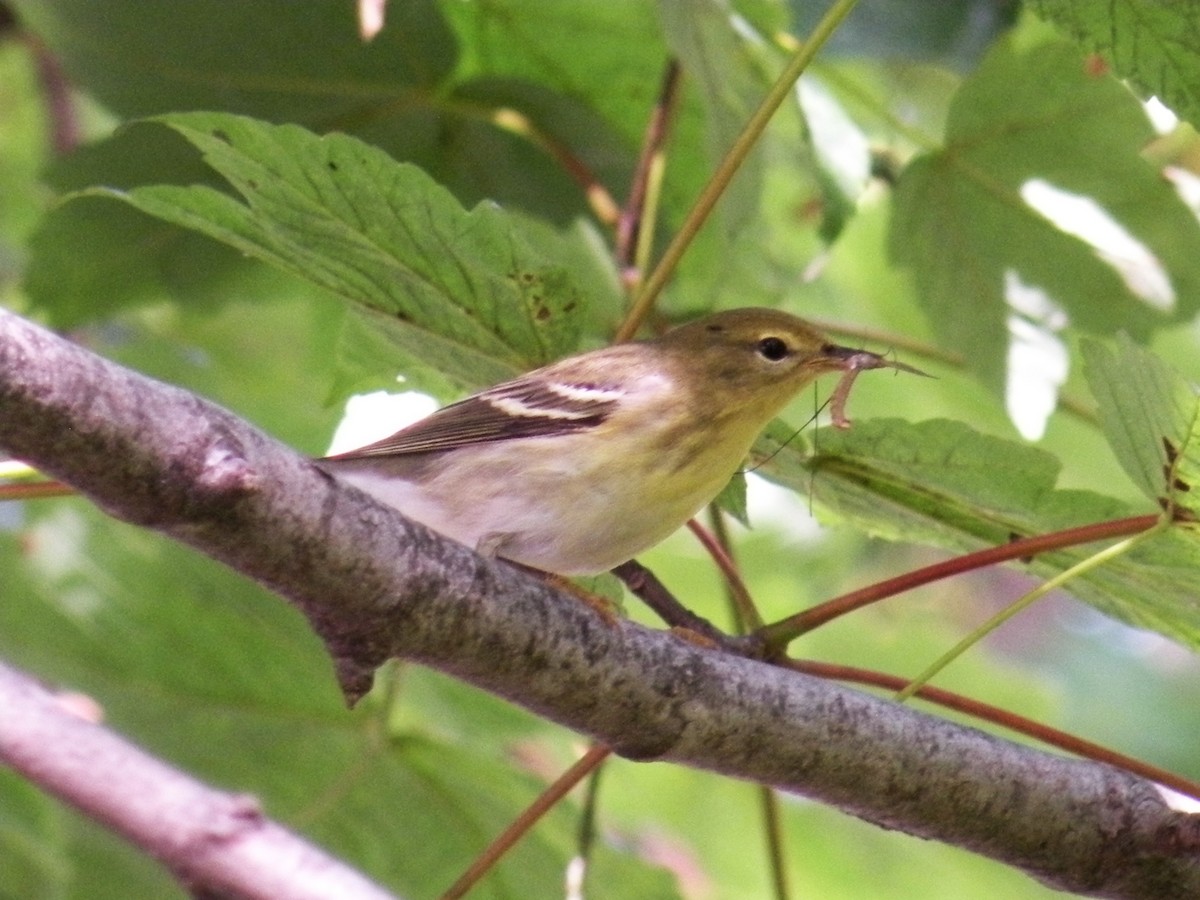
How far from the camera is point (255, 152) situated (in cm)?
200

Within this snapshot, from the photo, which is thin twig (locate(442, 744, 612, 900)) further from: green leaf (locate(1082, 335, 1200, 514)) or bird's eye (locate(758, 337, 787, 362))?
bird's eye (locate(758, 337, 787, 362))

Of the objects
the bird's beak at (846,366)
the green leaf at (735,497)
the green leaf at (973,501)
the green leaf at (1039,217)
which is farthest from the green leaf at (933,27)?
the green leaf at (973,501)

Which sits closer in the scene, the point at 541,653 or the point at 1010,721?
the point at 541,653

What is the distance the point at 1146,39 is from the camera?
76.5 inches

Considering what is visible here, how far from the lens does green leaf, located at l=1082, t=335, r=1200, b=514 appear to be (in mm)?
1815

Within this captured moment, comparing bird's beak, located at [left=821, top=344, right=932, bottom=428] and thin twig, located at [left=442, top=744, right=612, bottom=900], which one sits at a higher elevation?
bird's beak, located at [left=821, top=344, right=932, bottom=428]

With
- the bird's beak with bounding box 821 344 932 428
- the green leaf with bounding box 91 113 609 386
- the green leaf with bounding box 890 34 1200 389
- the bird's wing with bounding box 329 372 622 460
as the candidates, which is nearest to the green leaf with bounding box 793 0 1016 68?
the green leaf with bounding box 890 34 1200 389

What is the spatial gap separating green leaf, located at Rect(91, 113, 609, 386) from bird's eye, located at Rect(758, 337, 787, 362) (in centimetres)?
79

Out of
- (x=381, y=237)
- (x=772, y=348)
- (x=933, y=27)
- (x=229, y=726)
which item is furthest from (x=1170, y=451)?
(x=229, y=726)

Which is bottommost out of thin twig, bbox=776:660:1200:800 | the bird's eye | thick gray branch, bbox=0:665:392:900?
thick gray branch, bbox=0:665:392:900

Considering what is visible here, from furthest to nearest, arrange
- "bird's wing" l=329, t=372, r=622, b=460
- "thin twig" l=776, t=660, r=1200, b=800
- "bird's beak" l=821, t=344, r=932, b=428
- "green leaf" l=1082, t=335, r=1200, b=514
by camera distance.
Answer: "bird's wing" l=329, t=372, r=622, b=460 < "bird's beak" l=821, t=344, r=932, b=428 < "thin twig" l=776, t=660, r=1200, b=800 < "green leaf" l=1082, t=335, r=1200, b=514

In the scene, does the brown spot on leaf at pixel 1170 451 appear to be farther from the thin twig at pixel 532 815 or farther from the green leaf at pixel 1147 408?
the thin twig at pixel 532 815

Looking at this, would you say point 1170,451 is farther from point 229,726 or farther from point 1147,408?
point 229,726

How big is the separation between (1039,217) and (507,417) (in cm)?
110
